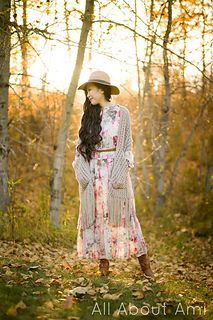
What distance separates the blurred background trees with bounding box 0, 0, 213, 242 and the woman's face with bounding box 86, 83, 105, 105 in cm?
72

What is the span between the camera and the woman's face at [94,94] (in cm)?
593

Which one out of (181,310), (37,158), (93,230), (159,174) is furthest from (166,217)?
(181,310)

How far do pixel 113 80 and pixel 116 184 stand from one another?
161 cm

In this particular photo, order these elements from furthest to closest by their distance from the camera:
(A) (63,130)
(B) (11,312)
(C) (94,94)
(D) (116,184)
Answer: (A) (63,130) < (C) (94,94) < (D) (116,184) < (B) (11,312)

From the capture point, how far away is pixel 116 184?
18.7 ft

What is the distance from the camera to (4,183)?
27.3ft

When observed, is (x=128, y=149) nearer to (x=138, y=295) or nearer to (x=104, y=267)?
(x=104, y=267)

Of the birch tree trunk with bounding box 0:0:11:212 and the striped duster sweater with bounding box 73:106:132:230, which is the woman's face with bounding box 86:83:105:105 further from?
the birch tree trunk with bounding box 0:0:11:212

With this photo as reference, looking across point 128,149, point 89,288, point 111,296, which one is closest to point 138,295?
point 111,296

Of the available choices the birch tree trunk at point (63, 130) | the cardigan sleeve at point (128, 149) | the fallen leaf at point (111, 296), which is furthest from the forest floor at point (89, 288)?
the cardigan sleeve at point (128, 149)

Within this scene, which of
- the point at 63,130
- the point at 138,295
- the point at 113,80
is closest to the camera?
the point at 138,295

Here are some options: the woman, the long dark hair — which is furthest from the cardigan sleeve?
the long dark hair

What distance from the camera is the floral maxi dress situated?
5805 mm

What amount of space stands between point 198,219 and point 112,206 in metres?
5.90
